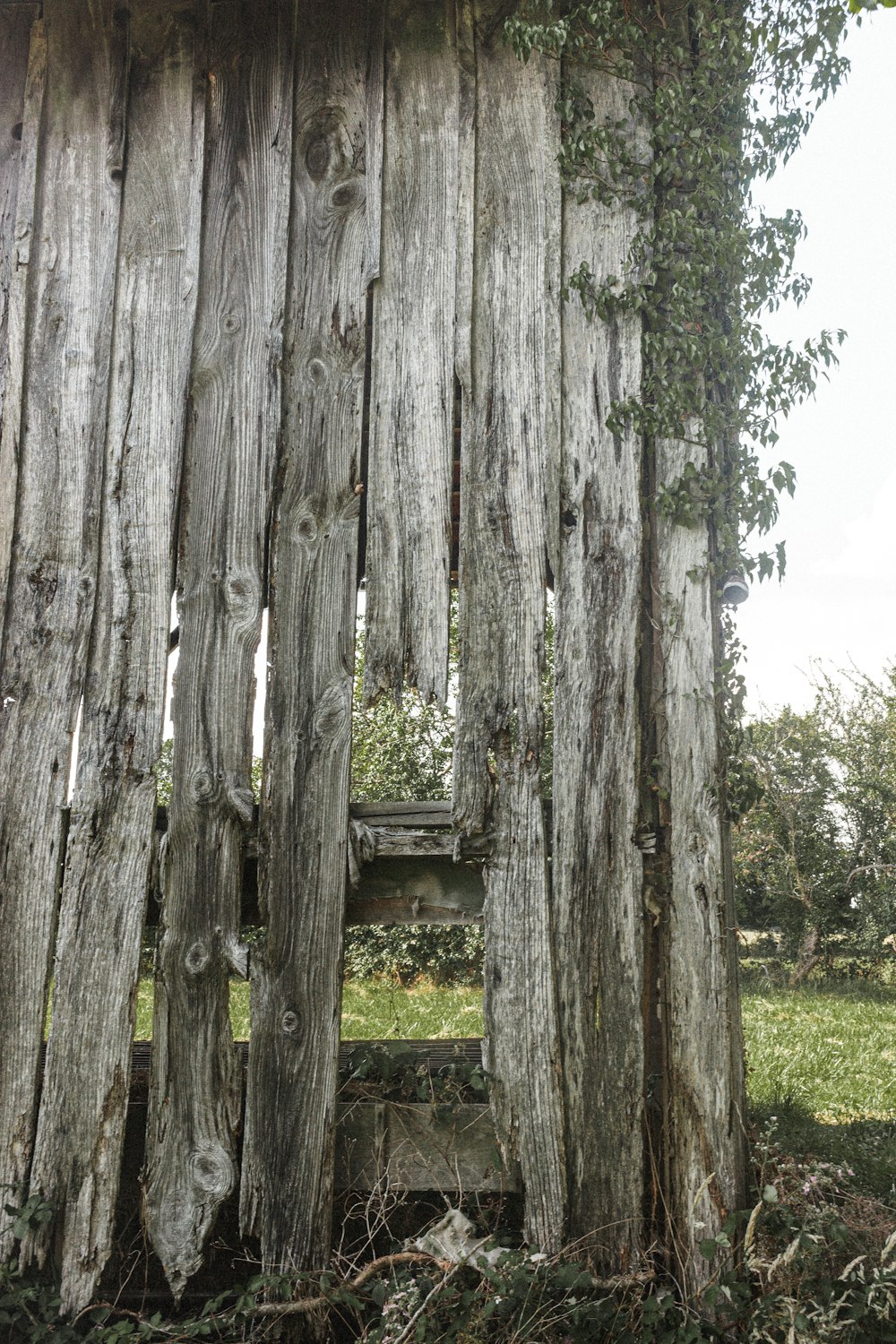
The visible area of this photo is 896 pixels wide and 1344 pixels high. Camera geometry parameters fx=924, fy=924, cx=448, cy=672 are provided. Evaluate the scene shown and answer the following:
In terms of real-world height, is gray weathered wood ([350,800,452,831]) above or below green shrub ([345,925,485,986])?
above

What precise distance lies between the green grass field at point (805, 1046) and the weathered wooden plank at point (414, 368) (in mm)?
1711

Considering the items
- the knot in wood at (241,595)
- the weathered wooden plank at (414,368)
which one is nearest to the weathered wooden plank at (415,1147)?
the weathered wooden plank at (414,368)

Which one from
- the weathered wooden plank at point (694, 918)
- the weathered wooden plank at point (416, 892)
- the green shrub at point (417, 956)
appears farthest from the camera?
the green shrub at point (417, 956)

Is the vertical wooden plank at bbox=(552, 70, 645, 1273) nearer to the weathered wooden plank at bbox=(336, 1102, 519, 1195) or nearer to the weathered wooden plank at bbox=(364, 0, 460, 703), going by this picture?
the weathered wooden plank at bbox=(336, 1102, 519, 1195)

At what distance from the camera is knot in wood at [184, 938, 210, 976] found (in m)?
2.63

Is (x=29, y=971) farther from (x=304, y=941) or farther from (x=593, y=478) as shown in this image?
(x=593, y=478)

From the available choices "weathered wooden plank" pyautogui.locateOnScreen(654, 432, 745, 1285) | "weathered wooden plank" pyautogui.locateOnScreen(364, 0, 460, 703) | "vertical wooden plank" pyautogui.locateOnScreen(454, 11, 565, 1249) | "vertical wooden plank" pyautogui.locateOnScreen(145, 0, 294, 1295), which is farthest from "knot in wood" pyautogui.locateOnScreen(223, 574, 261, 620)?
"weathered wooden plank" pyautogui.locateOnScreen(654, 432, 745, 1285)

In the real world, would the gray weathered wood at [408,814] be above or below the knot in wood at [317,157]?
below

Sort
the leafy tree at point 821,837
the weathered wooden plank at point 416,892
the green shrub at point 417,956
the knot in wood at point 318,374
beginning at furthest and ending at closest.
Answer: the leafy tree at point 821,837
the green shrub at point 417,956
the knot in wood at point 318,374
the weathered wooden plank at point 416,892

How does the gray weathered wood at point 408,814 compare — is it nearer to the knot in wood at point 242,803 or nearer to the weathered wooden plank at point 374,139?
the knot in wood at point 242,803

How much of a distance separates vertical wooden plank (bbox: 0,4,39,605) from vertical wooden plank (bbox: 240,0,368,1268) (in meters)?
0.85

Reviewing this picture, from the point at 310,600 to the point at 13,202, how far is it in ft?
5.41

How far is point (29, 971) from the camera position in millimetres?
2674

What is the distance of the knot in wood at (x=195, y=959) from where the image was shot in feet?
8.63
